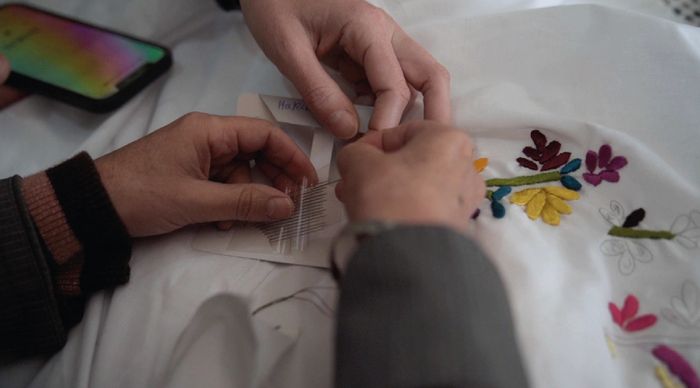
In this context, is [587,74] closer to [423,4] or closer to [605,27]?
[605,27]

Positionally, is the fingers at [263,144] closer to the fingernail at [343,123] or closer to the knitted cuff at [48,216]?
the fingernail at [343,123]

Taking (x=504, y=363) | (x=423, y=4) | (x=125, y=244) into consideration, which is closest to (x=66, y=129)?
(x=125, y=244)

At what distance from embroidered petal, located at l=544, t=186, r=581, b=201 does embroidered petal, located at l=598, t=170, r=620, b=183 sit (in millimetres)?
39

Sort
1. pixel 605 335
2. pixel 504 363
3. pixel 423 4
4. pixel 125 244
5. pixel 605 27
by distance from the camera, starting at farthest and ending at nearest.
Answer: pixel 423 4 < pixel 605 27 < pixel 125 244 < pixel 605 335 < pixel 504 363

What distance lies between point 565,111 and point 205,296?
19.9 inches

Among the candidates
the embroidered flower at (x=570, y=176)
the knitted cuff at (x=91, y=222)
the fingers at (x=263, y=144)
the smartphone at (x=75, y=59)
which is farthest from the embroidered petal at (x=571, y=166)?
the smartphone at (x=75, y=59)

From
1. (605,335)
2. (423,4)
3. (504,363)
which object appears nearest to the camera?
(504,363)

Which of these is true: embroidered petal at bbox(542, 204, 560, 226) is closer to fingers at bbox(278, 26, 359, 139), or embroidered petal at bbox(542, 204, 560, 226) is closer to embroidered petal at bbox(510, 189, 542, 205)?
embroidered petal at bbox(510, 189, 542, 205)

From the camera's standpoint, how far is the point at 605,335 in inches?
19.2

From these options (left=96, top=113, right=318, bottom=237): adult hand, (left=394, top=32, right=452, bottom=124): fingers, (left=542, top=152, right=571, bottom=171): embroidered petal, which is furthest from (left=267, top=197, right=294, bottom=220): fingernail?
(left=542, top=152, right=571, bottom=171): embroidered petal

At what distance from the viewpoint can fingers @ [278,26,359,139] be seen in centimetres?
64

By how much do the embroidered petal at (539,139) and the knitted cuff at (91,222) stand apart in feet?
1.68

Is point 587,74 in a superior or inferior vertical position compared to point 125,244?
superior

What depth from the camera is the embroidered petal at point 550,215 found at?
573 millimetres
